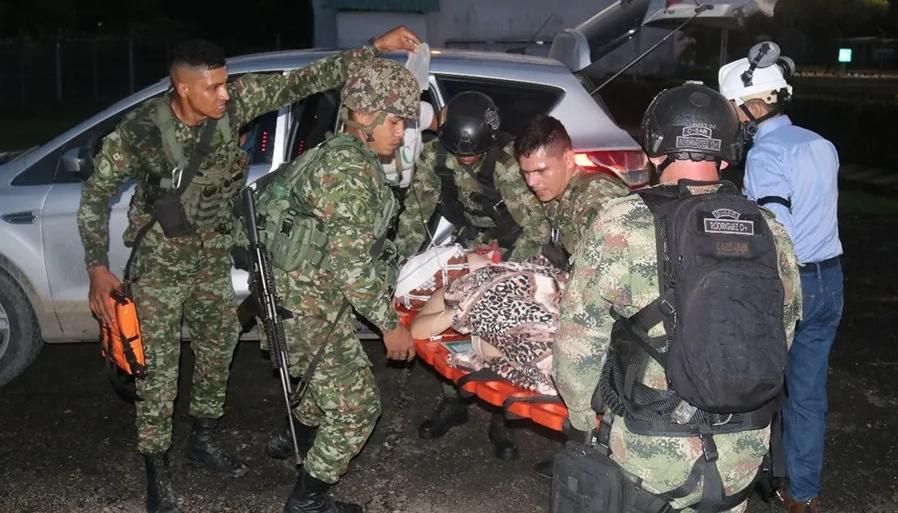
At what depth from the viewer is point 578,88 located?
17.4 feet

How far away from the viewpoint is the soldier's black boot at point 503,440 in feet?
15.2

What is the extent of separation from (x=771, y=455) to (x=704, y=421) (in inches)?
26.6

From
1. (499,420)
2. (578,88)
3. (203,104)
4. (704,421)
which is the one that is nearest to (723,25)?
(578,88)

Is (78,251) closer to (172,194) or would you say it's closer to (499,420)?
(172,194)

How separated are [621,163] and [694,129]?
2741 millimetres

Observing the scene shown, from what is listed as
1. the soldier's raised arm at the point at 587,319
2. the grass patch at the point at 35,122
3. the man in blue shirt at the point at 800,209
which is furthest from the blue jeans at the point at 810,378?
the grass patch at the point at 35,122

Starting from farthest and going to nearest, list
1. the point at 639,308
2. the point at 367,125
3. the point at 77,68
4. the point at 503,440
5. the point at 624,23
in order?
the point at 77,68
the point at 624,23
the point at 503,440
the point at 367,125
the point at 639,308

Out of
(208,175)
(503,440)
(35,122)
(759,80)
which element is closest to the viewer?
(759,80)

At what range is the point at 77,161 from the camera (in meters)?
4.75

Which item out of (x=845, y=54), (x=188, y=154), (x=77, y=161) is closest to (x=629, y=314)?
(x=188, y=154)

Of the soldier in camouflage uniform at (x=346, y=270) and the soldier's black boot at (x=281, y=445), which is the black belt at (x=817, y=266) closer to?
the soldier in camouflage uniform at (x=346, y=270)

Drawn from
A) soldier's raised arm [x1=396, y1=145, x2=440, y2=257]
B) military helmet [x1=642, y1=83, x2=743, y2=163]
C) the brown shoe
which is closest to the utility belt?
military helmet [x1=642, y1=83, x2=743, y2=163]

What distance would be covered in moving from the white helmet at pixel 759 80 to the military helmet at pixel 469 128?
3.98ft

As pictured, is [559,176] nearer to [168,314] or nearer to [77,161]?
[168,314]
